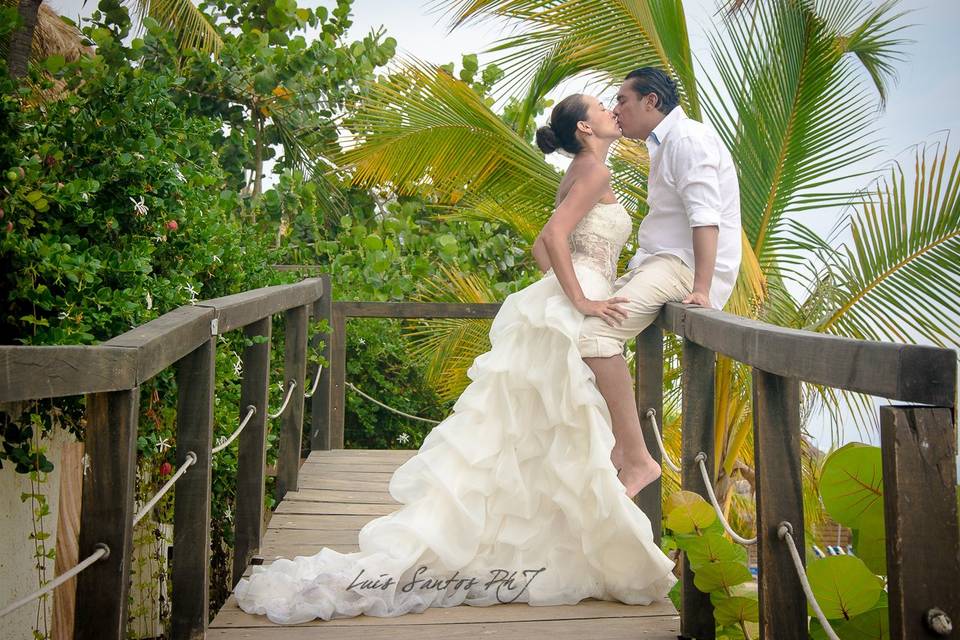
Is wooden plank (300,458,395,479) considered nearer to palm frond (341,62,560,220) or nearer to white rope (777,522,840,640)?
palm frond (341,62,560,220)

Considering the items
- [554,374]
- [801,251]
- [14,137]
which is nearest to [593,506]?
[554,374]

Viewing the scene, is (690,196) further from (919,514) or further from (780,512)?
(919,514)

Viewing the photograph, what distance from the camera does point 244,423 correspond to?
281 centimetres

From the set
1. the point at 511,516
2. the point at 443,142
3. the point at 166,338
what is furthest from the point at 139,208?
the point at 443,142

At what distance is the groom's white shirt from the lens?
2824mm

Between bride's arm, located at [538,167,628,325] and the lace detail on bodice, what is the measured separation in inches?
2.2

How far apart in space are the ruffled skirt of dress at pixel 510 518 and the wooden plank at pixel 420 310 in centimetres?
228

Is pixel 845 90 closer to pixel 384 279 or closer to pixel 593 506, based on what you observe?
pixel 384 279

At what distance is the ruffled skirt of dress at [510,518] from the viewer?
2555mm

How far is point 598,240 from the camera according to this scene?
9.96 feet

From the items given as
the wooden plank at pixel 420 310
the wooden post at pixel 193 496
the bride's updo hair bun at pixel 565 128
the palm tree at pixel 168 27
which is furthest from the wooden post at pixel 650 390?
the palm tree at pixel 168 27

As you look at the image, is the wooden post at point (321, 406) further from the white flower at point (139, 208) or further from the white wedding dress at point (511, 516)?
the white wedding dress at point (511, 516)

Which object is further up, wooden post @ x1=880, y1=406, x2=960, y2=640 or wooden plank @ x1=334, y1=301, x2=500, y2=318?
wooden plank @ x1=334, y1=301, x2=500, y2=318

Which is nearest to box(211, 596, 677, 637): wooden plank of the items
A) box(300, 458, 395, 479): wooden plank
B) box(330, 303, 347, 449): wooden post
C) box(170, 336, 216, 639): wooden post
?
box(170, 336, 216, 639): wooden post
